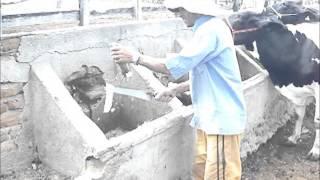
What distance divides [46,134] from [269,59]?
9.70 ft

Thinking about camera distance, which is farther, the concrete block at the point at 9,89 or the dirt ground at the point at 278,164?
the dirt ground at the point at 278,164

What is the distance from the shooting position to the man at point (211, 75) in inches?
135

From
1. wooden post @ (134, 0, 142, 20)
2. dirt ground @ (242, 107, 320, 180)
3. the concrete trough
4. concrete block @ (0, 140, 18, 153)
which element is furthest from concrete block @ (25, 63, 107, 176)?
dirt ground @ (242, 107, 320, 180)

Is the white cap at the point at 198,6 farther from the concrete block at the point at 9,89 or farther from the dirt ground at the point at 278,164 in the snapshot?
the dirt ground at the point at 278,164

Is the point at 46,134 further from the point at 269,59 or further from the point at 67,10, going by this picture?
the point at 269,59

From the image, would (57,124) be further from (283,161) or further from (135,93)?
(283,161)

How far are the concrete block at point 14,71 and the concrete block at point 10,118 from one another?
30 cm

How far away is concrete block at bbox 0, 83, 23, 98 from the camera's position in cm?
427

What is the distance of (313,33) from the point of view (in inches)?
235

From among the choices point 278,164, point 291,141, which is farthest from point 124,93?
point 291,141

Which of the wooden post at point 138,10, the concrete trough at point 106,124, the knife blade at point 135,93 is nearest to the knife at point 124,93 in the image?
the knife blade at point 135,93

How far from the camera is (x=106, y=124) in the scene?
5.11 m

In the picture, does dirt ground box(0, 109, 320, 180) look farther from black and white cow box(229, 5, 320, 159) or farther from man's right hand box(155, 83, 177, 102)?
man's right hand box(155, 83, 177, 102)

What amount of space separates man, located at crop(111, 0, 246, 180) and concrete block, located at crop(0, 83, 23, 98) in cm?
129
